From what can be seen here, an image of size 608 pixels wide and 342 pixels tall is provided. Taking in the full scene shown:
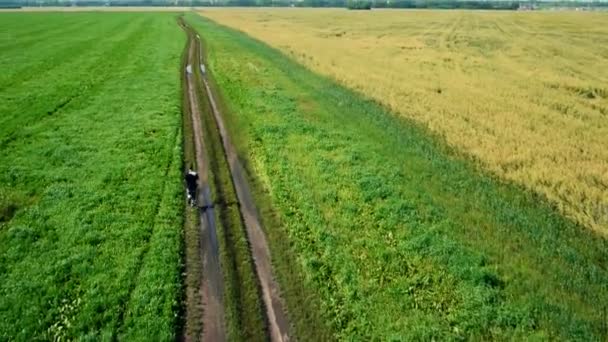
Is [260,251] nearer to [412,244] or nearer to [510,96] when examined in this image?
[412,244]

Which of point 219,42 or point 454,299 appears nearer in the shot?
point 454,299

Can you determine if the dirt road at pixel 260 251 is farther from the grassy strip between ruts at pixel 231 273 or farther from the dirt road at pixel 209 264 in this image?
the dirt road at pixel 209 264

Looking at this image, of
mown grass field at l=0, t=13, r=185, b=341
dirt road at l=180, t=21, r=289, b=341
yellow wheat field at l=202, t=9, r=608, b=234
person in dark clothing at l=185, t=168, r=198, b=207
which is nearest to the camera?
dirt road at l=180, t=21, r=289, b=341

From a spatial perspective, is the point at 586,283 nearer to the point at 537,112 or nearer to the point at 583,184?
the point at 583,184

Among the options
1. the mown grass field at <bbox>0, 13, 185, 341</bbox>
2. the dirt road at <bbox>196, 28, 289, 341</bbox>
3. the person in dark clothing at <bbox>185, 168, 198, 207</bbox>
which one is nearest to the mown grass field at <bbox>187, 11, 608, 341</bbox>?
the dirt road at <bbox>196, 28, 289, 341</bbox>

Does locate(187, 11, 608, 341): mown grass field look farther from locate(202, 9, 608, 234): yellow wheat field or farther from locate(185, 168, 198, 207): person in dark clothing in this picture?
locate(185, 168, 198, 207): person in dark clothing

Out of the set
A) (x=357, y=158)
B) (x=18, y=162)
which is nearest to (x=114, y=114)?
(x=18, y=162)
